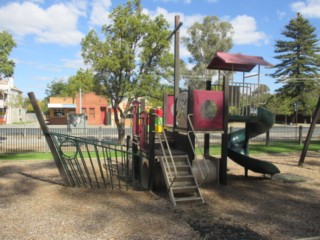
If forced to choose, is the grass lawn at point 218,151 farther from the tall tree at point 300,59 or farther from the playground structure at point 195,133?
the tall tree at point 300,59

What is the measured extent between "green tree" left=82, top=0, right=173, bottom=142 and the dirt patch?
795 cm

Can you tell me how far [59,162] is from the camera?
8531mm

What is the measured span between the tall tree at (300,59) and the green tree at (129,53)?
4203cm

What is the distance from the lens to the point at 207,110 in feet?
29.1

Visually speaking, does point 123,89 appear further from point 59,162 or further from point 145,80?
point 59,162

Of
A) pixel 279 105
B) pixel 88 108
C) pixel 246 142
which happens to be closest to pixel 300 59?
pixel 279 105

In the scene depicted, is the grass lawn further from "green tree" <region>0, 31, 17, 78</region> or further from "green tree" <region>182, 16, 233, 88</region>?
"green tree" <region>182, 16, 233, 88</region>

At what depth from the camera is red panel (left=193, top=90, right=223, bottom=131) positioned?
8.78 m

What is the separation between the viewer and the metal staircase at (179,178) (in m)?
7.34

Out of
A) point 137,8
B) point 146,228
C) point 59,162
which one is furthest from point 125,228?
point 137,8

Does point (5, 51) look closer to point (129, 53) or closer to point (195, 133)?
point (129, 53)

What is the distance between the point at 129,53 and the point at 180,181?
32.0ft

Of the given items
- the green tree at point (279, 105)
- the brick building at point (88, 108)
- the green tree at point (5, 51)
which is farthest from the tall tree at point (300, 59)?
the green tree at point (5, 51)

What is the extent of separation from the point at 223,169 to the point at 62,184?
4.40m
